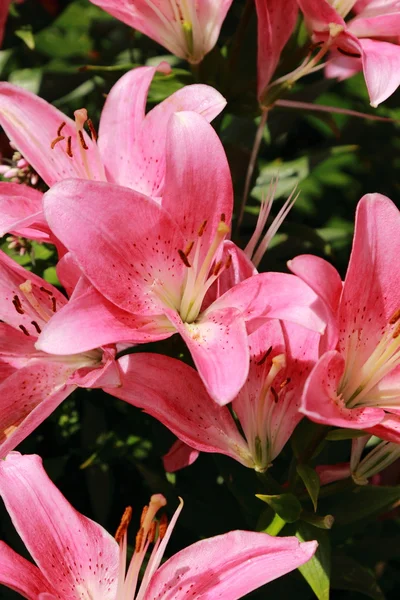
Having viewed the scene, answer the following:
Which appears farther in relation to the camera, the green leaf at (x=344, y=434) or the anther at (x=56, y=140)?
the anther at (x=56, y=140)

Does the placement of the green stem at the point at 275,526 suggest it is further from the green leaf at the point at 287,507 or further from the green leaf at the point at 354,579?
the green leaf at the point at 354,579

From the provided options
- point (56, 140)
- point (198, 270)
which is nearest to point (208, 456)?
point (198, 270)

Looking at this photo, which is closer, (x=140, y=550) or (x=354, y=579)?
(x=140, y=550)

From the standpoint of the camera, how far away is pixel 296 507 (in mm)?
747

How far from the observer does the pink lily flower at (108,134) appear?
845 millimetres

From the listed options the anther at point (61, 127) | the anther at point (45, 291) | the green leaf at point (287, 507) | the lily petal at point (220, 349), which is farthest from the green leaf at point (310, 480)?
the anther at point (61, 127)

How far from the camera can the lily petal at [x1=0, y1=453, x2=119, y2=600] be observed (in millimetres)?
716

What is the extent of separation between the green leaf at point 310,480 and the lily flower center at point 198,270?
0.16 metres

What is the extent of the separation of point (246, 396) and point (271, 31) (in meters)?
0.38

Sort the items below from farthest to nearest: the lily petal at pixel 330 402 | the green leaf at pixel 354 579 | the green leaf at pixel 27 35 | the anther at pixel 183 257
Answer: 1. the green leaf at pixel 27 35
2. the green leaf at pixel 354 579
3. the anther at pixel 183 257
4. the lily petal at pixel 330 402

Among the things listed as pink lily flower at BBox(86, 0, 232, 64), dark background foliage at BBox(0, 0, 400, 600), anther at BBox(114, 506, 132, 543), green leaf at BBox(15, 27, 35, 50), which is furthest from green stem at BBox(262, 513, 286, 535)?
A: green leaf at BBox(15, 27, 35, 50)

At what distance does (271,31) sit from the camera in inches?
36.3

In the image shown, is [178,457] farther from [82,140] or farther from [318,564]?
[82,140]

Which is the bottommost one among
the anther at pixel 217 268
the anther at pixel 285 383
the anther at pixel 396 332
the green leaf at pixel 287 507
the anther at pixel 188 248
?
the green leaf at pixel 287 507
